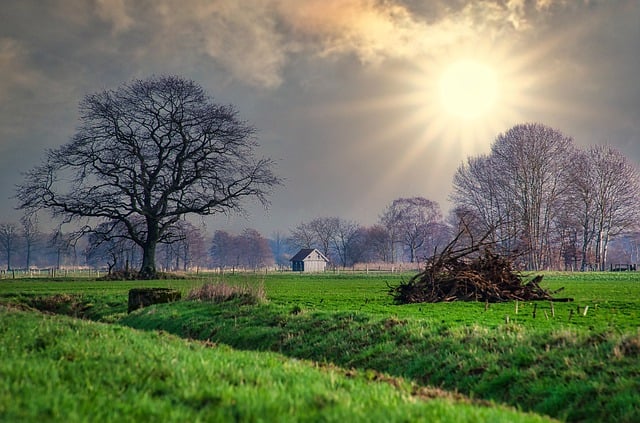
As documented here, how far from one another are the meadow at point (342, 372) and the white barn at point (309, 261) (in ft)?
349

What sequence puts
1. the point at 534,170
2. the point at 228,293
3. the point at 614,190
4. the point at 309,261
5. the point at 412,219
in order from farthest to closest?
the point at 309,261 → the point at 412,219 → the point at 614,190 → the point at 534,170 → the point at 228,293

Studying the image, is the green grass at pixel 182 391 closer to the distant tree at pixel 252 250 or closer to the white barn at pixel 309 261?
the white barn at pixel 309 261

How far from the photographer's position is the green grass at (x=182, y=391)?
18.0ft

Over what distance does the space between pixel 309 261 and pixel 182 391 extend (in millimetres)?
117965

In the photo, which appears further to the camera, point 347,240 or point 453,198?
point 347,240

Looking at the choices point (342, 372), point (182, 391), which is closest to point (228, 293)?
point (342, 372)

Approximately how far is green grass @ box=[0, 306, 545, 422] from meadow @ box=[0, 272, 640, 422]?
0.02 m

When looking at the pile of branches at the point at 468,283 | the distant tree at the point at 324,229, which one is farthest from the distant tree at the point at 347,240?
the pile of branches at the point at 468,283

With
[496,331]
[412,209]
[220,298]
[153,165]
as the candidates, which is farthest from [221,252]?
[496,331]

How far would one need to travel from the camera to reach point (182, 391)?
6.45 meters

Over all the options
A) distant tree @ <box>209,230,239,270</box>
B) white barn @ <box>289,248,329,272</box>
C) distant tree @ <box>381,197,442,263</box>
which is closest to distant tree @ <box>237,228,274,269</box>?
distant tree @ <box>209,230,239,270</box>

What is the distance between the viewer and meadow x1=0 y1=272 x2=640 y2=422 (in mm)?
5816

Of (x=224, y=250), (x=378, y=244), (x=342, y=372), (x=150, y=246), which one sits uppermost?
(x=378, y=244)

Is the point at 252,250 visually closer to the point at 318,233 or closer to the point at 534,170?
the point at 318,233
